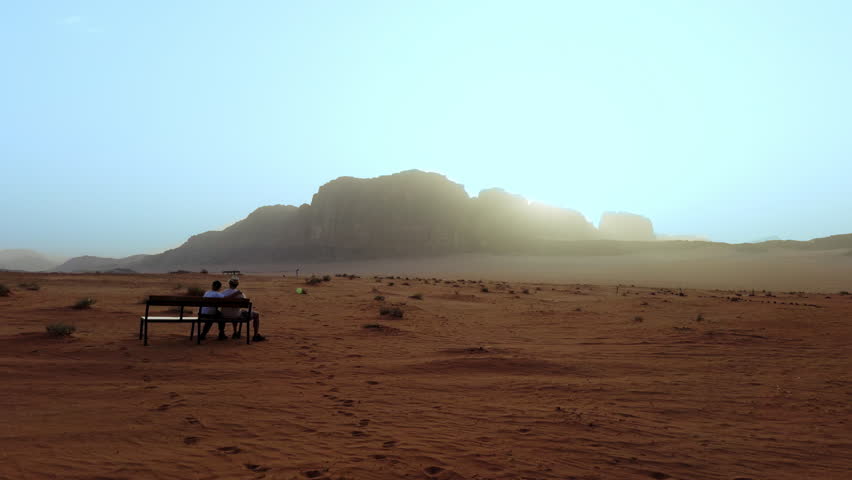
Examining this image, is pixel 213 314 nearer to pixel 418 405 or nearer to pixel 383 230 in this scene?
pixel 418 405

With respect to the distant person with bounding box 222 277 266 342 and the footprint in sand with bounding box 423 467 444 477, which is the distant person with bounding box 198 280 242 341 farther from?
the footprint in sand with bounding box 423 467 444 477

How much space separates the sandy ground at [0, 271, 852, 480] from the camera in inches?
190

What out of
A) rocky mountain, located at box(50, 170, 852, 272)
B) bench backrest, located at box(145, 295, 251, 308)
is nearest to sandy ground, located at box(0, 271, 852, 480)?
bench backrest, located at box(145, 295, 251, 308)

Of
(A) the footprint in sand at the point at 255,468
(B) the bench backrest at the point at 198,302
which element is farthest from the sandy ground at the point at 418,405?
(B) the bench backrest at the point at 198,302

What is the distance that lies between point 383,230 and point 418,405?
132330mm

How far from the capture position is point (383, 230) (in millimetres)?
138500

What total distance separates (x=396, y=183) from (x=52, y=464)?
482 feet

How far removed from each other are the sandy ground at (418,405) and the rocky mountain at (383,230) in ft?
366

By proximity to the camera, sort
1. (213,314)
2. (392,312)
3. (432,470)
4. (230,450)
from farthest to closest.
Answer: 1. (392,312)
2. (213,314)
3. (230,450)
4. (432,470)

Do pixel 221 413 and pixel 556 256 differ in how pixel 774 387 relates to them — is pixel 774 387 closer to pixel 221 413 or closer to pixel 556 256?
pixel 221 413

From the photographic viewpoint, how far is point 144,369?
8.21 meters

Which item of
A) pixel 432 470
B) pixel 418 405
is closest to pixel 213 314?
A: pixel 418 405

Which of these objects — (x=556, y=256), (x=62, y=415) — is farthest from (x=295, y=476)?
(x=556, y=256)

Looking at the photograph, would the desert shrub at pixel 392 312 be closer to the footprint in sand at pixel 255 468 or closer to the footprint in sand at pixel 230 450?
the footprint in sand at pixel 230 450
